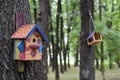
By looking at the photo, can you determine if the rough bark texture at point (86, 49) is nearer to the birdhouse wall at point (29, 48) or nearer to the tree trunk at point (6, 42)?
the birdhouse wall at point (29, 48)

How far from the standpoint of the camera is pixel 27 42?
3.08 meters

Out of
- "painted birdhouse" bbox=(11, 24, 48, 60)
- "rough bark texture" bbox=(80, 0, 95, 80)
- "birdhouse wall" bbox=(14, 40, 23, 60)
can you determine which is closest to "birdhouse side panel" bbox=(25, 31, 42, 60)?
"painted birdhouse" bbox=(11, 24, 48, 60)

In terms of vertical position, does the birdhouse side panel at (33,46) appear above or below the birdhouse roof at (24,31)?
below

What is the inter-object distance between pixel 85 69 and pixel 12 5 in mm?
5463

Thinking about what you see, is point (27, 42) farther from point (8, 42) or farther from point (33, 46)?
point (8, 42)

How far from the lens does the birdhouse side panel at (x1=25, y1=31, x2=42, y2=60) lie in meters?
3.08

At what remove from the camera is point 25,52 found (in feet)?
9.96

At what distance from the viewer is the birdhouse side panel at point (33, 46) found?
308cm

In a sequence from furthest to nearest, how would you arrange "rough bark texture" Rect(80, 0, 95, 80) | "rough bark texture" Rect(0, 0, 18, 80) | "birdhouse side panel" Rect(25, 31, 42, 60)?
"rough bark texture" Rect(80, 0, 95, 80), "birdhouse side panel" Rect(25, 31, 42, 60), "rough bark texture" Rect(0, 0, 18, 80)

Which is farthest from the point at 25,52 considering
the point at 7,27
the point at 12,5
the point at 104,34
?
the point at 104,34

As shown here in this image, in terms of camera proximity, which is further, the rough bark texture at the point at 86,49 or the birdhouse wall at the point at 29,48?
the rough bark texture at the point at 86,49

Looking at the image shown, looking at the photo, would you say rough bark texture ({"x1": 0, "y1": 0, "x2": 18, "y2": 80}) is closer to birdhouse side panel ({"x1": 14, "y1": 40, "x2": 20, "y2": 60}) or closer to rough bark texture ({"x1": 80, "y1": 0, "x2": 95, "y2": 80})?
birdhouse side panel ({"x1": 14, "y1": 40, "x2": 20, "y2": 60})

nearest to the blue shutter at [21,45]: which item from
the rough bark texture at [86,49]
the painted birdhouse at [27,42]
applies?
the painted birdhouse at [27,42]

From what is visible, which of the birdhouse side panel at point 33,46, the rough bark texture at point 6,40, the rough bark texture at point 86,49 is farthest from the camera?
the rough bark texture at point 86,49
